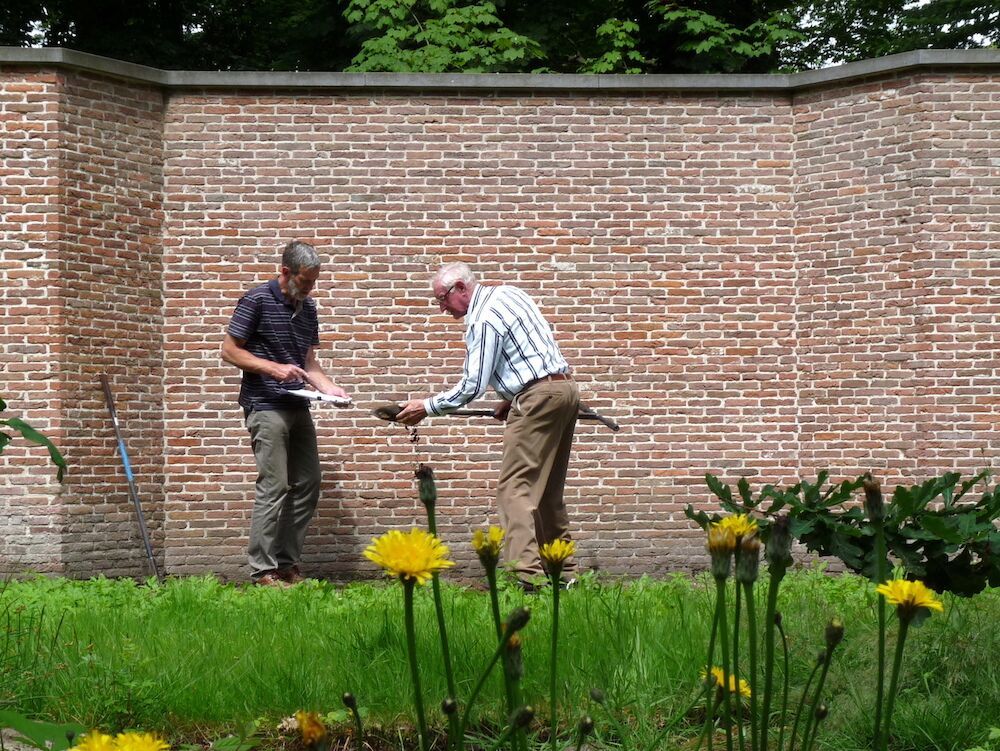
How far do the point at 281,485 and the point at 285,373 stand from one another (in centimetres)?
71

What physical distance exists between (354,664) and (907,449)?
19.8 ft

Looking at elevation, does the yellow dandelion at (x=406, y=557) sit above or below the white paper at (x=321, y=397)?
above

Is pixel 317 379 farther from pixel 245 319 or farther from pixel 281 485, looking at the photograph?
pixel 281 485

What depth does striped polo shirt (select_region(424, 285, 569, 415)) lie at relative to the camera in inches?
254

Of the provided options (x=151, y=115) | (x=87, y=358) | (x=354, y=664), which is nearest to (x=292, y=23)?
(x=151, y=115)

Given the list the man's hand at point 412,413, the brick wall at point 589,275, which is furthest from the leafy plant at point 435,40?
the man's hand at point 412,413

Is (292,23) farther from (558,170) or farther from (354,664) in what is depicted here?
(354,664)

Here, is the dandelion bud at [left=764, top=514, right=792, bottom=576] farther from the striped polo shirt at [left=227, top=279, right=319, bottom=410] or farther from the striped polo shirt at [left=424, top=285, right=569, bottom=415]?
the striped polo shirt at [left=227, top=279, right=319, bottom=410]

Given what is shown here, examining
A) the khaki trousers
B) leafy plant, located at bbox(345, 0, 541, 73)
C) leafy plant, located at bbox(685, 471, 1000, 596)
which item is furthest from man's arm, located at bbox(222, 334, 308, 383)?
leafy plant, located at bbox(345, 0, 541, 73)

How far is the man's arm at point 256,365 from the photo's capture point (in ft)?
24.2

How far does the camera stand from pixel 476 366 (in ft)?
21.3

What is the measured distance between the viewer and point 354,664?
3654 millimetres

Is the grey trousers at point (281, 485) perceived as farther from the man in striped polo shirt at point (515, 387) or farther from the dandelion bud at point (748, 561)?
the dandelion bud at point (748, 561)

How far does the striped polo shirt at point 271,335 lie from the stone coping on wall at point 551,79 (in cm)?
216
